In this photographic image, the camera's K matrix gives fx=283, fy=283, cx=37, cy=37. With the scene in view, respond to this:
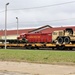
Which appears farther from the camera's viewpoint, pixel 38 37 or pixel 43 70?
pixel 38 37

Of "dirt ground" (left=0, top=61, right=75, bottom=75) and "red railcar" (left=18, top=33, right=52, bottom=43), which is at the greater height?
"red railcar" (left=18, top=33, right=52, bottom=43)

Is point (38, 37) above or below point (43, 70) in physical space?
above

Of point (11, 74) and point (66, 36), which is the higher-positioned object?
point (66, 36)

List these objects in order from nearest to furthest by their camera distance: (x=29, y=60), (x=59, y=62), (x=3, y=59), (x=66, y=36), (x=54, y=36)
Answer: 1. (x=59, y=62)
2. (x=29, y=60)
3. (x=3, y=59)
4. (x=66, y=36)
5. (x=54, y=36)

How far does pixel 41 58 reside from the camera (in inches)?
955

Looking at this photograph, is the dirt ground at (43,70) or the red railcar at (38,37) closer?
the dirt ground at (43,70)

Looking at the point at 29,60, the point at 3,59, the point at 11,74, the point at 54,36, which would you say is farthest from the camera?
the point at 54,36

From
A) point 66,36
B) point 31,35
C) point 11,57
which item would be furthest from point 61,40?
point 11,57

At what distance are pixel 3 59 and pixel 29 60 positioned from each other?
3104 mm

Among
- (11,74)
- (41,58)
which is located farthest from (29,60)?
(11,74)

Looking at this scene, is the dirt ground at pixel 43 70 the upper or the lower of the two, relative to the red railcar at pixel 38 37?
lower

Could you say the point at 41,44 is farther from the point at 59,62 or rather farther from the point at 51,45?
the point at 59,62

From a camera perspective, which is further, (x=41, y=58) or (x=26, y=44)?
(x=26, y=44)

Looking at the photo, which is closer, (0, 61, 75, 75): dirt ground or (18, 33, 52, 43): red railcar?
(0, 61, 75, 75): dirt ground
